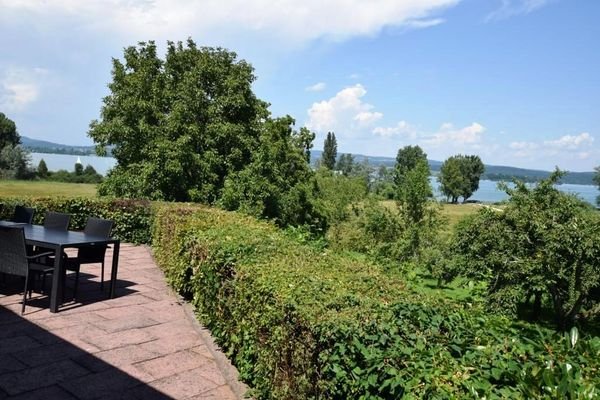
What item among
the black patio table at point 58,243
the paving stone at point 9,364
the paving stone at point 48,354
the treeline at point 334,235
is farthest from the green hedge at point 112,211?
the paving stone at point 9,364

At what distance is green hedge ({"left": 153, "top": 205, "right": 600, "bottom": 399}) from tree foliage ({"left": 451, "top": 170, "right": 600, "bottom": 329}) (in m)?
6.04

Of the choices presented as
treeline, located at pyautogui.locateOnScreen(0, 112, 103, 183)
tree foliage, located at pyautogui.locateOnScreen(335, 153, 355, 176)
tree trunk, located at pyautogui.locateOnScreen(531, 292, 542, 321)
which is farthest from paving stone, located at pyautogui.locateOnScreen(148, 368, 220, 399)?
tree foliage, located at pyautogui.locateOnScreen(335, 153, 355, 176)

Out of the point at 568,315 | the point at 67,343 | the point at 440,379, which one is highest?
the point at 440,379

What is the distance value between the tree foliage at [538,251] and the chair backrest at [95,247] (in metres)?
6.61

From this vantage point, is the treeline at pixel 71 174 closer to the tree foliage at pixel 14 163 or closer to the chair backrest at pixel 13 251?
the tree foliage at pixel 14 163

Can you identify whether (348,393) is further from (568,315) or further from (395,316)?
(568,315)

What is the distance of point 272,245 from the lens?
4609 mm

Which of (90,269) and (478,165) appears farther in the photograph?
(478,165)

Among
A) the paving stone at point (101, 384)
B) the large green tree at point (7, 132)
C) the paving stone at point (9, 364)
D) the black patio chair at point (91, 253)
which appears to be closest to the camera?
the paving stone at point (101, 384)

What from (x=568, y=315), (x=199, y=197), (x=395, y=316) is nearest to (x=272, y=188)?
(x=199, y=197)

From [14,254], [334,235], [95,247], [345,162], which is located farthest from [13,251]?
[345,162]

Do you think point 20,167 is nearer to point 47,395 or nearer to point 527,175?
point 527,175

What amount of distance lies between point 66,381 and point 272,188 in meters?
11.7

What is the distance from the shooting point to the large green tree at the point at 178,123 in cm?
1716
